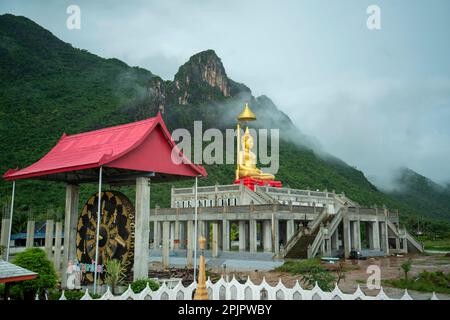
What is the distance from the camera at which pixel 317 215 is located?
38.5m

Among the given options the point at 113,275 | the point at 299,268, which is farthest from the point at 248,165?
the point at 113,275

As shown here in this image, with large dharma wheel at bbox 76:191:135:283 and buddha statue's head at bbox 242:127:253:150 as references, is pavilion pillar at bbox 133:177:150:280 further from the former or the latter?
buddha statue's head at bbox 242:127:253:150

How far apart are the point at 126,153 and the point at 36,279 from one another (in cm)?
565

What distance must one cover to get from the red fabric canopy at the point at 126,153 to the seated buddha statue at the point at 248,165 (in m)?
30.4

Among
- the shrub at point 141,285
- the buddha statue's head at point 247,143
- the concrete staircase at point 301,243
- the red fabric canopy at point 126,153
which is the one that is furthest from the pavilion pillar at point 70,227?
the buddha statue's head at point 247,143

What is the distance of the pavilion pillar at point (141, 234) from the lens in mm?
17703

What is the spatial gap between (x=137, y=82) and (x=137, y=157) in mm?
117552

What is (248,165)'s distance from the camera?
168 ft

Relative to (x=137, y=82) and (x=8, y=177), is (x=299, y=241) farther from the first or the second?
(x=137, y=82)

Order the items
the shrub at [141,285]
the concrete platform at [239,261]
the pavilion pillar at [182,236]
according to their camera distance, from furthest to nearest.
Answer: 1. the pavilion pillar at [182,236]
2. the concrete platform at [239,261]
3. the shrub at [141,285]

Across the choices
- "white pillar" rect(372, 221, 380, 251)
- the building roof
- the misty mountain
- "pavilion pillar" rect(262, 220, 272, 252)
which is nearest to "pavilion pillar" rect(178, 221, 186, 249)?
"pavilion pillar" rect(262, 220, 272, 252)

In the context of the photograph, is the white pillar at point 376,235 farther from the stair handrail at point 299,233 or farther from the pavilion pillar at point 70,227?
the pavilion pillar at point 70,227

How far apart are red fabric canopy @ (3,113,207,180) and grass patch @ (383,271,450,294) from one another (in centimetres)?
1189
